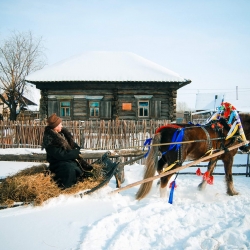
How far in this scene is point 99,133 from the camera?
8.49 metres

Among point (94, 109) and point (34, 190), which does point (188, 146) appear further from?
point (94, 109)

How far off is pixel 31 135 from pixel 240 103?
33.0m

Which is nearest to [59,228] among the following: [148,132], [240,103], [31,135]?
[148,132]

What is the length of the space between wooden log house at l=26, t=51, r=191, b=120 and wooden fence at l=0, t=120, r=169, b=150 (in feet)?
16.8

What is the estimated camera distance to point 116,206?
332cm

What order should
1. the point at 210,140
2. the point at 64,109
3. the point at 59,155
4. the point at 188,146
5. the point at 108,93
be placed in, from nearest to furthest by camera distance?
the point at 59,155, the point at 188,146, the point at 210,140, the point at 108,93, the point at 64,109

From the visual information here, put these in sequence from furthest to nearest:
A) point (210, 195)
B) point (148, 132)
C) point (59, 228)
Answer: point (148, 132), point (210, 195), point (59, 228)

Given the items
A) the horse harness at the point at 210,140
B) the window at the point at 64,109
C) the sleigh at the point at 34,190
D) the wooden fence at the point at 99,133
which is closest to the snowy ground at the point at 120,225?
the sleigh at the point at 34,190

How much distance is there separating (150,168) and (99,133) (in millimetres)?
4725

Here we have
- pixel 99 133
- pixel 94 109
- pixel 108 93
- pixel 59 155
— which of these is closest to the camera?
pixel 59 155

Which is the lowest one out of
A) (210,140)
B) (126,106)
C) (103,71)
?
(210,140)

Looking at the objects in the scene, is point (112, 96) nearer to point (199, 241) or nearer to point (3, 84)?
point (199, 241)

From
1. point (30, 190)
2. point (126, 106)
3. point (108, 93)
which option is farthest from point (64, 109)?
point (30, 190)

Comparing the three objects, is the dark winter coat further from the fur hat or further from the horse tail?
the horse tail
